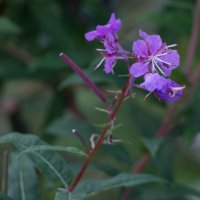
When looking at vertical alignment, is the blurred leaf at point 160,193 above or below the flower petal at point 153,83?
below

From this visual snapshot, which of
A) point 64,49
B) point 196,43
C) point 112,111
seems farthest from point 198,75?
point 112,111

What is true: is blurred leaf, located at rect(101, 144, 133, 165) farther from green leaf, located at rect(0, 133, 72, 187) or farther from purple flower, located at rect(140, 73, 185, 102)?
purple flower, located at rect(140, 73, 185, 102)

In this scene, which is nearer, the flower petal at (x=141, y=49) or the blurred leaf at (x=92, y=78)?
the flower petal at (x=141, y=49)

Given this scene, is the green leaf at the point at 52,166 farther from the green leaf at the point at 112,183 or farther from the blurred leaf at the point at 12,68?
the blurred leaf at the point at 12,68

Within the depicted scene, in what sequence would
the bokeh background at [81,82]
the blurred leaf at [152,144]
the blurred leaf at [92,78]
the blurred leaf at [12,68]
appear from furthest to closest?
1. the blurred leaf at [12,68]
2. the bokeh background at [81,82]
3. the blurred leaf at [92,78]
4. the blurred leaf at [152,144]

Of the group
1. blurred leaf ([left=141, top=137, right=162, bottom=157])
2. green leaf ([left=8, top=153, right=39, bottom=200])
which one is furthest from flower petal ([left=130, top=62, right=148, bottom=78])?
blurred leaf ([left=141, top=137, right=162, bottom=157])

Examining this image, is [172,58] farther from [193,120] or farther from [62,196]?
[193,120]

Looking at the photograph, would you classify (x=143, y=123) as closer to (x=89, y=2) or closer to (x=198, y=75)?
(x=198, y=75)

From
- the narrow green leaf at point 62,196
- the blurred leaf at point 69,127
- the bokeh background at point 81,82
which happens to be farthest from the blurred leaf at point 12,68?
the narrow green leaf at point 62,196
